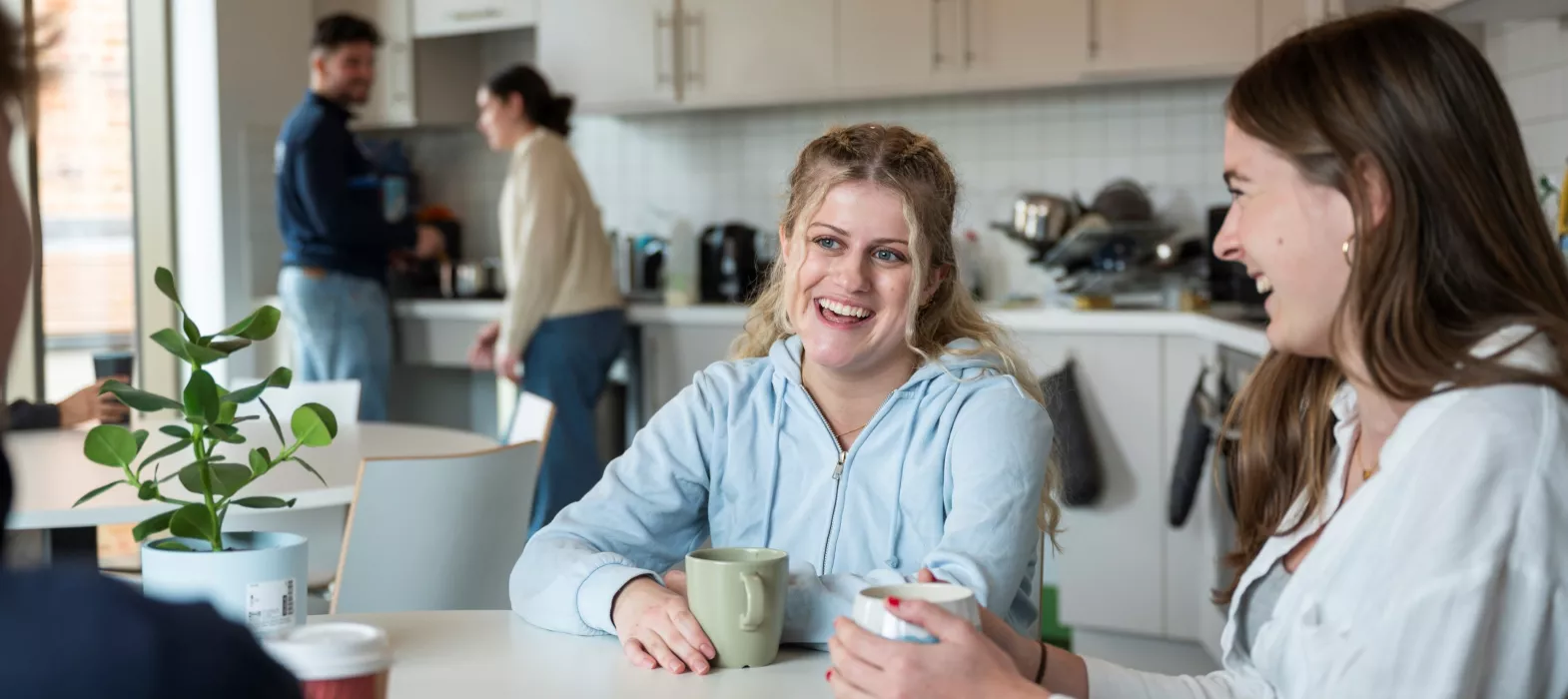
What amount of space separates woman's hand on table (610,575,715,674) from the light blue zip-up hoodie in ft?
0.42

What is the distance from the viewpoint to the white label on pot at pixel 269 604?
107 centimetres

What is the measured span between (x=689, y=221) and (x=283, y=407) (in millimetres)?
2251

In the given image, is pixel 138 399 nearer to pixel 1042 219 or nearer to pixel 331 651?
pixel 331 651

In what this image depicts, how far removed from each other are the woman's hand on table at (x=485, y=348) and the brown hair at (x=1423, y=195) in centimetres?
358

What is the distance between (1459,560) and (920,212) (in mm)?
760

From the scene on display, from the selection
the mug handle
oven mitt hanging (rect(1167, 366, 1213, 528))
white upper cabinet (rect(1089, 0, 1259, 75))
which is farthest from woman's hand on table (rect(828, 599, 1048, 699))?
white upper cabinet (rect(1089, 0, 1259, 75))

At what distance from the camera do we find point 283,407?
277 centimetres

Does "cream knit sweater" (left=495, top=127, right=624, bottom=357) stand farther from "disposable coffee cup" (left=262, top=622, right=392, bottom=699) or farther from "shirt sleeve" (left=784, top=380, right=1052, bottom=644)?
"disposable coffee cup" (left=262, top=622, right=392, bottom=699)

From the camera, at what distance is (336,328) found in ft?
13.9

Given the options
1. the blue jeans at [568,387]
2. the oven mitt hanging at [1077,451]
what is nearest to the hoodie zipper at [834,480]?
the oven mitt hanging at [1077,451]

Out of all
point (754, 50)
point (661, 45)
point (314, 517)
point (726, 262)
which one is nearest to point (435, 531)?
point (314, 517)

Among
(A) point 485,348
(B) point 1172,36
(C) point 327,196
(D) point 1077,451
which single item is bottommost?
(D) point 1077,451

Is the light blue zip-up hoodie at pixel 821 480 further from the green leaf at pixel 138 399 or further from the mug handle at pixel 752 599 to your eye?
the green leaf at pixel 138 399

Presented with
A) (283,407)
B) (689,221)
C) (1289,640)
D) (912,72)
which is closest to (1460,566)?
(1289,640)
